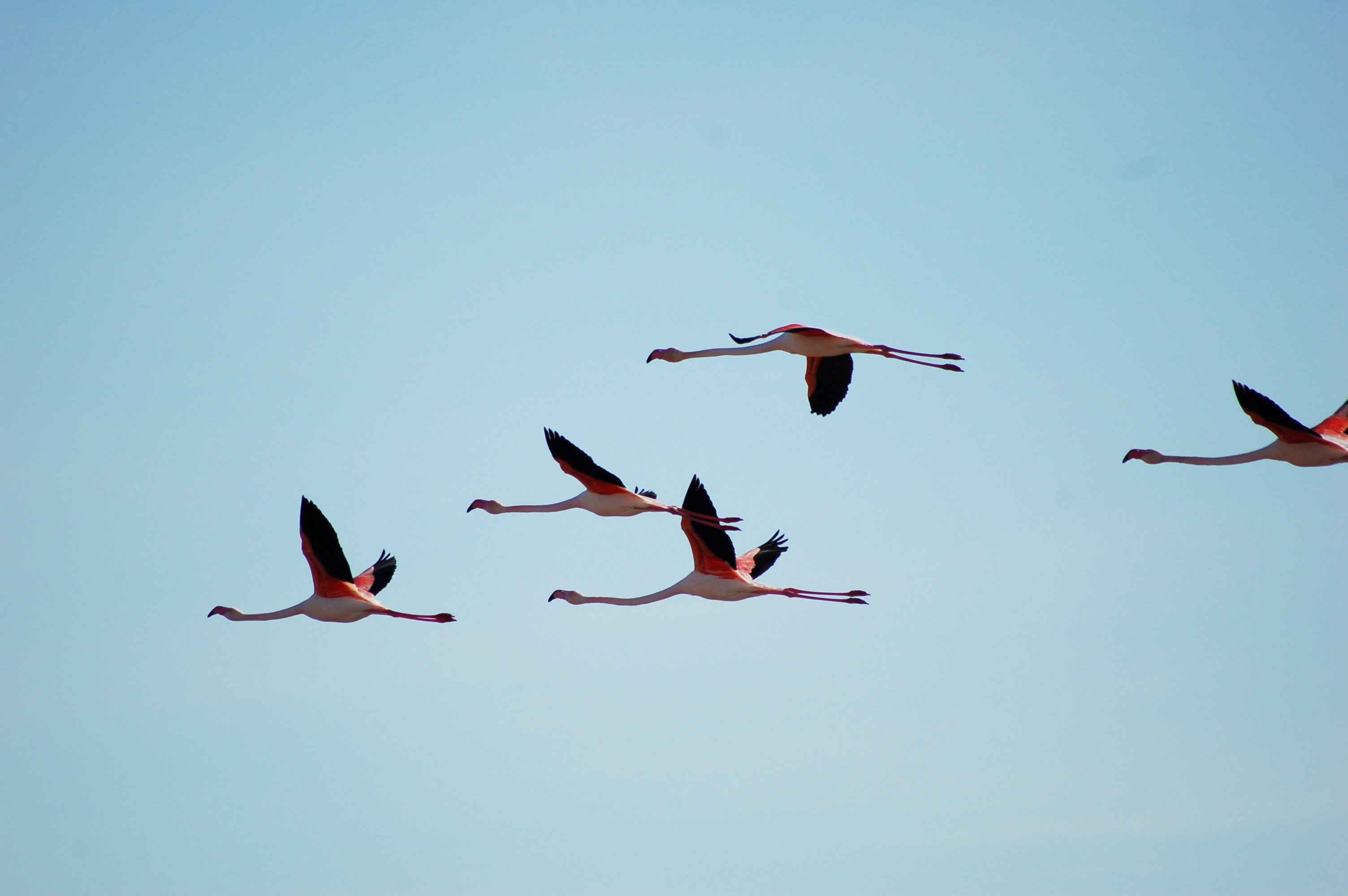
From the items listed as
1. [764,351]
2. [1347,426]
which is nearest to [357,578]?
[764,351]

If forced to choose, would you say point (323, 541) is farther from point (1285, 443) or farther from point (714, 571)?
point (1285, 443)

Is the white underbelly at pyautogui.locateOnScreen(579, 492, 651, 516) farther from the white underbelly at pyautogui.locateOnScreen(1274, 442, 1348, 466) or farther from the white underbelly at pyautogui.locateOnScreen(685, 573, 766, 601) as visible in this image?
the white underbelly at pyautogui.locateOnScreen(1274, 442, 1348, 466)

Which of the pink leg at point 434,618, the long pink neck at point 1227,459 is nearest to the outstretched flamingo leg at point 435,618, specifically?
the pink leg at point 434,618

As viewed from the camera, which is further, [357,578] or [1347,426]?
[357,578]

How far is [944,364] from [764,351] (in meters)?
2.63

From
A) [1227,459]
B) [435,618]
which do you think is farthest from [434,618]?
[1227,459]

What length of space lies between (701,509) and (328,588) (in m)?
5.24

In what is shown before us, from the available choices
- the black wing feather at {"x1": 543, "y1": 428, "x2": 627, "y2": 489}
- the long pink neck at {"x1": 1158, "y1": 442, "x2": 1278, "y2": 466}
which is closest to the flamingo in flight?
the black wing feather at {"x1": 543, "y1": 428, "x2": 627, "y2": 489}

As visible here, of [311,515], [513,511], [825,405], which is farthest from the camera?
[825,405]

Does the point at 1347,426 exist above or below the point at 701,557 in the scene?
above

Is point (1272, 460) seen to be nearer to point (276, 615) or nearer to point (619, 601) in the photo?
point (619, 601)

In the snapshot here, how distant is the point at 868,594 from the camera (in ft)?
86.1

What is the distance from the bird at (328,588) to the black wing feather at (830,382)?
6.66 metres

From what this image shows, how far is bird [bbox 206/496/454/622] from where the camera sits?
26.0 metres
